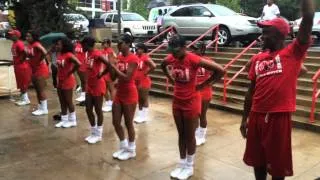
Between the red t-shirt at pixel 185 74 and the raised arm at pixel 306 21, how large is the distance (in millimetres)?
1680

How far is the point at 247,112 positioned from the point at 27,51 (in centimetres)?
617

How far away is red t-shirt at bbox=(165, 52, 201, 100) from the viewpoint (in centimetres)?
483

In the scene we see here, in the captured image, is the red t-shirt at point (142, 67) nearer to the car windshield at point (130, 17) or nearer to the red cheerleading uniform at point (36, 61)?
the red cheerleading uniform at point (36, 61)

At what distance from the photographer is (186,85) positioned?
16.4ft

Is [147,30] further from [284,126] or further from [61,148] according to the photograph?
[284,126]

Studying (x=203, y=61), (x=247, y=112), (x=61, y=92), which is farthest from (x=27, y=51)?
(x=247, y=112)

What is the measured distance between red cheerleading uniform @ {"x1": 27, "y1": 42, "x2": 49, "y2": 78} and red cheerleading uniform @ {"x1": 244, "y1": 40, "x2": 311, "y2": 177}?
5.96m

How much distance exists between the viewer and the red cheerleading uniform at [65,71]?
7.37m

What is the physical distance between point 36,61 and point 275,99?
6.24 meters

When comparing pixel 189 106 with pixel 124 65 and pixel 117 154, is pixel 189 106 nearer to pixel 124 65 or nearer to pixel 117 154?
pixel 124 65

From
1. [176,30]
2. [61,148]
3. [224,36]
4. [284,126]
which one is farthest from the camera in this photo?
[176,30]

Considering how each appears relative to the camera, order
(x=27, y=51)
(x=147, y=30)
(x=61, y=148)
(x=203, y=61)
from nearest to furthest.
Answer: (x=203, y=61)
(x=61, y=148)
(x=27, y=51)
(x=147, y=30)

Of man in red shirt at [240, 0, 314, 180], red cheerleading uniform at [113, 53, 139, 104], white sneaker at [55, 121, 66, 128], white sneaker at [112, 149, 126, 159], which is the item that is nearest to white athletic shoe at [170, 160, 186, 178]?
white sneaker at [112, 149, 126, 159]

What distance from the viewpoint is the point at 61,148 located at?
6559mm
